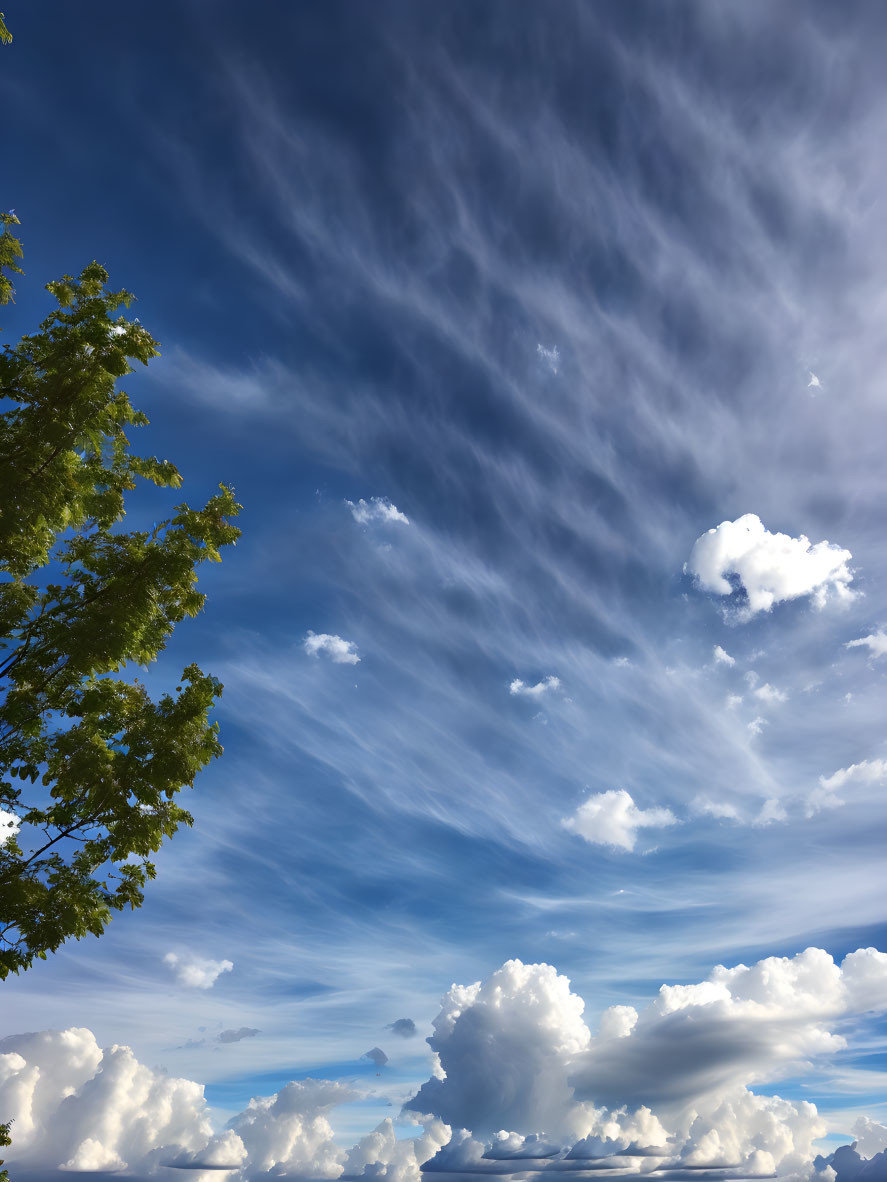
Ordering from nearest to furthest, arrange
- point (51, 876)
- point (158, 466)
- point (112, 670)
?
1. point (51, 876)
2. point (112, 670)
3. point (158, 466)

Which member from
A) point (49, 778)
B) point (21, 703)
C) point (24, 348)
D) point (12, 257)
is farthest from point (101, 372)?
point (49, 778)

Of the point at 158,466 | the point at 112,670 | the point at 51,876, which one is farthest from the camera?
the point at 158,466

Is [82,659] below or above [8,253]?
below

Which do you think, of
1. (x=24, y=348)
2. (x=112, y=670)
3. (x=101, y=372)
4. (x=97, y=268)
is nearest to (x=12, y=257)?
(x=97, y=268)

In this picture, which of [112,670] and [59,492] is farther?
[112,670]

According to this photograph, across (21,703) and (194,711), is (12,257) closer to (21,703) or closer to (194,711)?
(21,703)

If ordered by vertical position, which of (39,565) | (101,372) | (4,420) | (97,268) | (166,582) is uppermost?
(97,268)

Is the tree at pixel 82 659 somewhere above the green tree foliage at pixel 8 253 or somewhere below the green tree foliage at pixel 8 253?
below

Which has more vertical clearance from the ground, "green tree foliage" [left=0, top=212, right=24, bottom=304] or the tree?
"green tree foliage" [left=0, top=212, right=24, bottom=304]

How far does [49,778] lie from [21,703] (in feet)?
5.20

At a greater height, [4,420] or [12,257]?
[12,257]

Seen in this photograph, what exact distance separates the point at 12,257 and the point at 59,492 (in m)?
6.60

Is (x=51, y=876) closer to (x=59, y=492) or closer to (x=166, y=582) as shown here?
(x=166, y=582)

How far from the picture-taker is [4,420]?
12.5m
